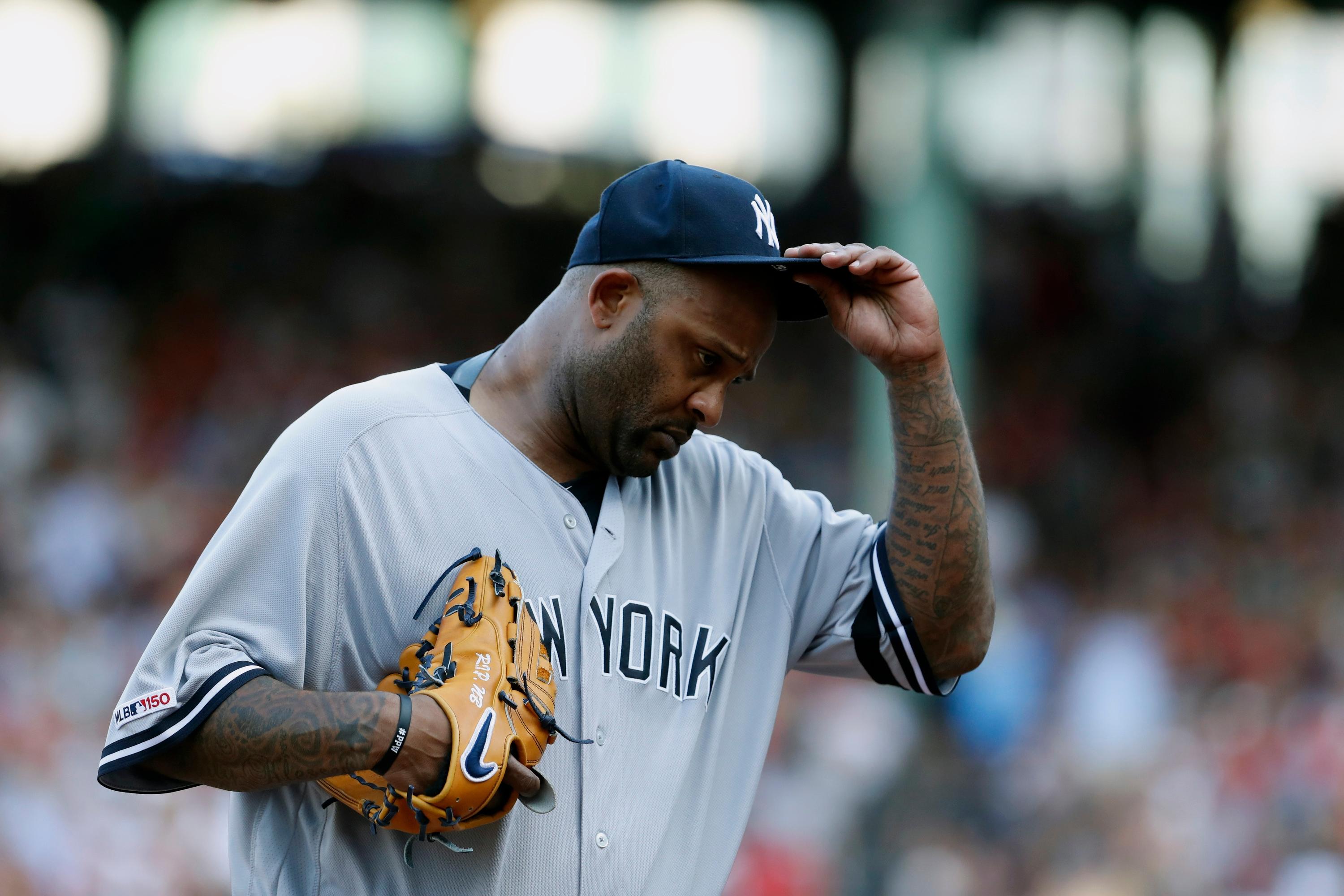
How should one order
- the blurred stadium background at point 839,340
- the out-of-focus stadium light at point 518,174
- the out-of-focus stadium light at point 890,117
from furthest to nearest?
the out-of-focus stadium light at point 518,174 → the out-of-focus stadium light at point 890,117 → the blurred stadium background at point 839,340

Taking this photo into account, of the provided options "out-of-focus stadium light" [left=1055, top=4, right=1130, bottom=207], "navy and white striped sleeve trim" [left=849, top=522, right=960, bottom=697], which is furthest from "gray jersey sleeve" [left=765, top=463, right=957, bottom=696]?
"out-of-focus stadium light" [left=1055, top=4, right=1130, bottom=207]

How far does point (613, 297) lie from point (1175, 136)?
445 inches

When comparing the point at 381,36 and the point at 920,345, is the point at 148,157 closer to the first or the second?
the point at 381,36

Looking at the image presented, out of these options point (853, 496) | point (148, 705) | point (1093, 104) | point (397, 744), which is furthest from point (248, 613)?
point (1093, 104)

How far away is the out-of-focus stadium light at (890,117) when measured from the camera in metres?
8.44

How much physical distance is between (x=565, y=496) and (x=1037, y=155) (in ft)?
34.5

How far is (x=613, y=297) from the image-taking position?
2.06 m

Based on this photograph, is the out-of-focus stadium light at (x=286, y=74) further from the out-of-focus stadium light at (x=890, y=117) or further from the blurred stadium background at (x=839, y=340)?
the out-of-focus stadium light at (x=890, y=117)

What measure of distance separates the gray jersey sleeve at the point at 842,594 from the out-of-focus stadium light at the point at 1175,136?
35.4ft

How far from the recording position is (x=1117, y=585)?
367 inches

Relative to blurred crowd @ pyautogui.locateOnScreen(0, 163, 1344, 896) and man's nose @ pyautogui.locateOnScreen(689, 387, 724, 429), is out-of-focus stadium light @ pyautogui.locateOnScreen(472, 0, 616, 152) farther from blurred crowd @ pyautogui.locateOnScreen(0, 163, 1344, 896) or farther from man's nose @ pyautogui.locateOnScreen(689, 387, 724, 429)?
man's nose @ pyautogui.locateOnScreen(689, 387, 724, 429)

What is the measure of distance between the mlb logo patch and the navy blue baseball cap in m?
0.83

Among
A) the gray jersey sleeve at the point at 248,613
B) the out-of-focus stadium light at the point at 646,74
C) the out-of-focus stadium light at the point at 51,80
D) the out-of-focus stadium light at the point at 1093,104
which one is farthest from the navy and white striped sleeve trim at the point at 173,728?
the out-of-focus stadium light at the point at 1093,104

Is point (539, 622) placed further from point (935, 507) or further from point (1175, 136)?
point (1175, 136)
